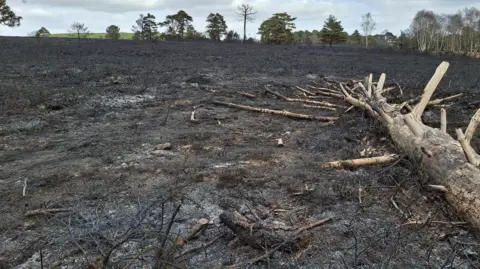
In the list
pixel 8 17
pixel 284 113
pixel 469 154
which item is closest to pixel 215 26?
pixel 8 17

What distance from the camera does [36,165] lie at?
16.7 feet

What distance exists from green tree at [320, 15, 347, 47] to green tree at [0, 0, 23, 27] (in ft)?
107

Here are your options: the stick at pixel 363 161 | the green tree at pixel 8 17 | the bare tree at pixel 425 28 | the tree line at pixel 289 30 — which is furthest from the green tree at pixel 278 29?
the stick at pixel 363 161

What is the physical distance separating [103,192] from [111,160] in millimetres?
1067

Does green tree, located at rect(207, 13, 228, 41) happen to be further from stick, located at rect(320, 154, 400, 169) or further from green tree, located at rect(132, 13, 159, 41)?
stick, located at rect(320, 154, 400, 169)

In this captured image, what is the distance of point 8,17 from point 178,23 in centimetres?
2132

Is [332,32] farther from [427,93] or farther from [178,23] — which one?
[427,93]

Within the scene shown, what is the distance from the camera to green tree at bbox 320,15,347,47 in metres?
45.0

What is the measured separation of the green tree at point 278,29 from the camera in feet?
154

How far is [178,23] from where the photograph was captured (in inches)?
1922

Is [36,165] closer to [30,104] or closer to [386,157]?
[30,104]

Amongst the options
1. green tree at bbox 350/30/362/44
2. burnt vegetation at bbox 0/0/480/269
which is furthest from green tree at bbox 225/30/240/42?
burnt vegetation at bbox 0/0/480/269

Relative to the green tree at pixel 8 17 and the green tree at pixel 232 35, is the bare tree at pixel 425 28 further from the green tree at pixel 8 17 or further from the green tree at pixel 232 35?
the green tree at pixel 8 17

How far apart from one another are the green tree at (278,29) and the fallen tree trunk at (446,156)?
1669 inches
